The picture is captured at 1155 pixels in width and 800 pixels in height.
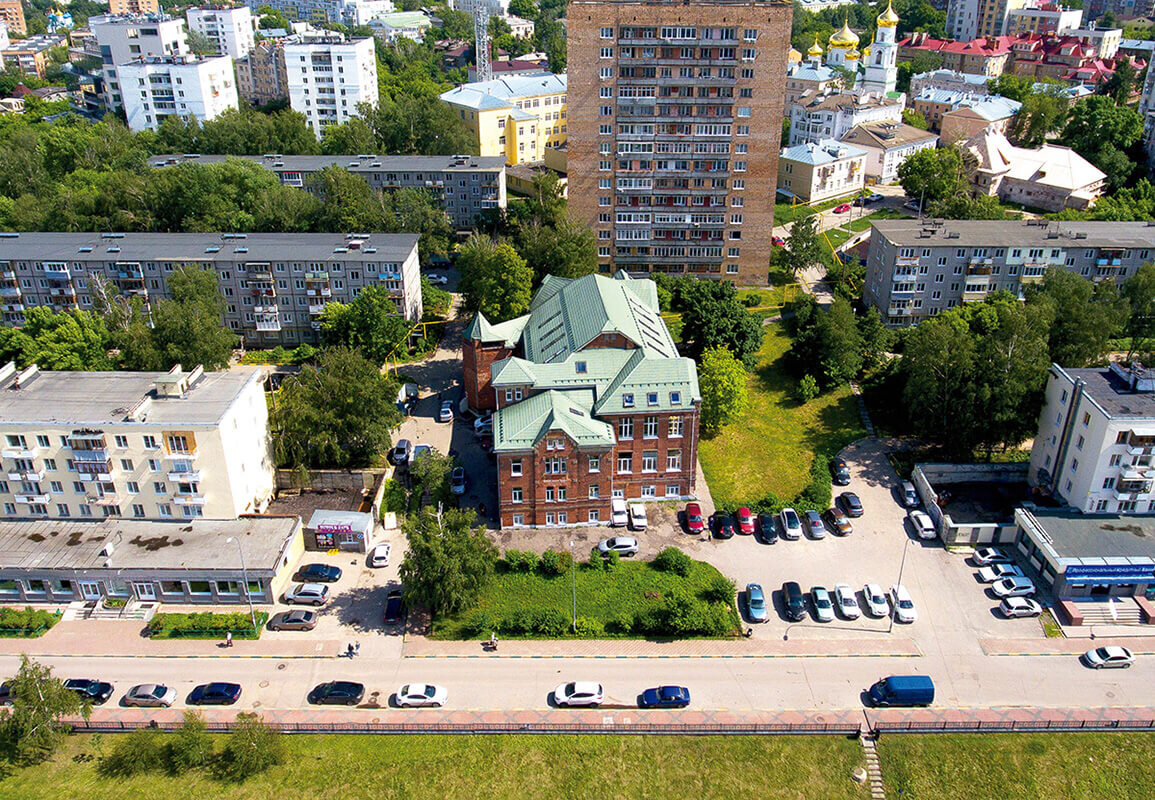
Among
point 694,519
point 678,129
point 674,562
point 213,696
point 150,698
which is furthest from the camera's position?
point 678,129

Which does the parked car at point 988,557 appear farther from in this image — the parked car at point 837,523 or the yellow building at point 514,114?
the yellow building at point 514,114

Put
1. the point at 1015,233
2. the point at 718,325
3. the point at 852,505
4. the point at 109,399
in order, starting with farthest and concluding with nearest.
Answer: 1. the point at 1015,233
2. the point at 718,325
3. the point at 852,505
4. the point at 109,399

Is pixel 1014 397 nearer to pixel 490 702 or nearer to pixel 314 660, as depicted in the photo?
pixel 490 702

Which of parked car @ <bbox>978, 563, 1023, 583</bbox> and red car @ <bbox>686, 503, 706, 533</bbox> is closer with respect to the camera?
parked car @ <bbox>978, 563, 1023, 583</bbox>

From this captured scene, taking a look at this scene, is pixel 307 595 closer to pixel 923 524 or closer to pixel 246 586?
pixel 246 586

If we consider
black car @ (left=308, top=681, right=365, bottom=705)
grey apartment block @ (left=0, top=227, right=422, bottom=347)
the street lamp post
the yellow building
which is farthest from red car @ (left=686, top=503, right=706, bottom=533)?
the yellow building

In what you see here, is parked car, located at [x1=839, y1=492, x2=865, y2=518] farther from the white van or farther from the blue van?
the blue van

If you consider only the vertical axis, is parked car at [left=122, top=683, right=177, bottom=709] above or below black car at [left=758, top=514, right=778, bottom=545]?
below

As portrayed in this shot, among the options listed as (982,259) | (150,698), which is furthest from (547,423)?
(982,259)
